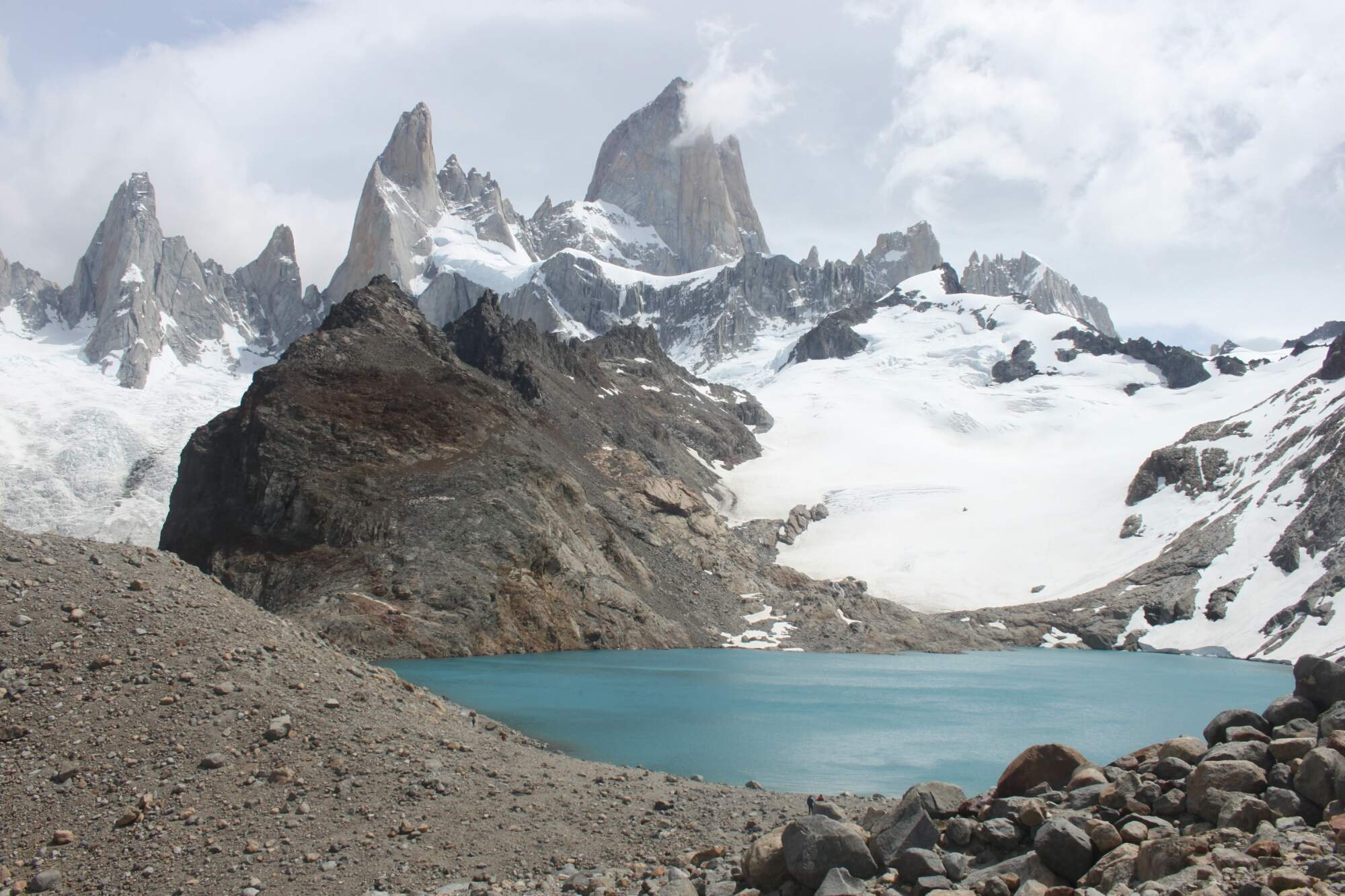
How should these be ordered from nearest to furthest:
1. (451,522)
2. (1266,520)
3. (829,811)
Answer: (829,811) → (451,522) → (1266,520)

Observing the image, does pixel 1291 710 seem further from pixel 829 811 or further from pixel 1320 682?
pixel 829 811

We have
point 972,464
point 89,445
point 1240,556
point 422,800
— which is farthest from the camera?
point 89,445

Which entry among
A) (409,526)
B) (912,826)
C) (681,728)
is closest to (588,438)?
(409,526)

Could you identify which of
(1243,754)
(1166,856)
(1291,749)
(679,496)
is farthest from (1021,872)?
(679,496)

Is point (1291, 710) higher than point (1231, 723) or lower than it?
higher

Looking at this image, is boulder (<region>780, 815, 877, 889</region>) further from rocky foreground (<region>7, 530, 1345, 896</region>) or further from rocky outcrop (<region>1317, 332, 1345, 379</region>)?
rocky outcrop (<region>1317, 332, 1345, 379</region>)

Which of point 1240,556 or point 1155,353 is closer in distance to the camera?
point 1240,556

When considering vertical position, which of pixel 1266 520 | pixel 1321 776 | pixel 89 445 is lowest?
pixel 1321 776
